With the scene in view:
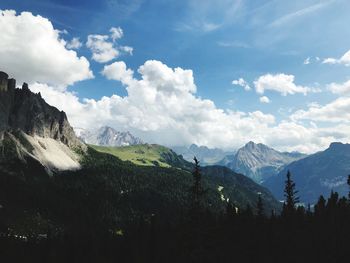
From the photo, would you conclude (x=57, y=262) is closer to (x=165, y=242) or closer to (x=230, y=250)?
(x=165, y=242)

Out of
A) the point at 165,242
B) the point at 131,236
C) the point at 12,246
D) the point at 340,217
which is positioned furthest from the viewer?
the point at 12,246

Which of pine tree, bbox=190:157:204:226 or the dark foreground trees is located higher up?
pine tree, bbox=190:157:204:226

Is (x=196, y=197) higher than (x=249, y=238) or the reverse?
higher

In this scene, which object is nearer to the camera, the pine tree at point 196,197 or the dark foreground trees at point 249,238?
the pine tree at point 196,197

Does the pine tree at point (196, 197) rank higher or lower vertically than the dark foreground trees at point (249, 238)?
higher

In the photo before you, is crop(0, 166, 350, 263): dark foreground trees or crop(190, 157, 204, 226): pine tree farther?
crop(0, 166, 350, 263): dark foreground trees

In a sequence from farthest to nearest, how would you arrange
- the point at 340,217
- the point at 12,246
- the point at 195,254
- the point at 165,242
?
the point at 12,246
the point at 165,242
the point at 340,217
the point at 195,254

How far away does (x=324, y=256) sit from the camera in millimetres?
73750

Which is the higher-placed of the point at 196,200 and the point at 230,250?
the point at 196,200

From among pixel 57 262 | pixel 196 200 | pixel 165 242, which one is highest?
pixel 196 200

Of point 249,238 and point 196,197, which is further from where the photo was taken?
point 249,238

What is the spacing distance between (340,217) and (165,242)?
148 feet

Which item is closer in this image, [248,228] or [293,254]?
[293,254]

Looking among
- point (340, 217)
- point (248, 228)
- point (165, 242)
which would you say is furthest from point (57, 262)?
point (340, 217)
